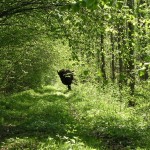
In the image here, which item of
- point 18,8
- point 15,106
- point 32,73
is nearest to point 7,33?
point 18,8

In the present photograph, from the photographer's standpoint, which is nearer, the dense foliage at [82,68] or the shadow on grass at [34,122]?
the dense foliage at [82,68]

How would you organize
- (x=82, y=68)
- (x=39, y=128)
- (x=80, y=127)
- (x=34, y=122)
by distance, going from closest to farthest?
(x=82, y=68)
(x=39, y=128)
(x=80, y=127)
(x=34, y=122)

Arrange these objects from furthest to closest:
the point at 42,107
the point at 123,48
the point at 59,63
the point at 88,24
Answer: the point at 59,63 < the point at 42,107 < the point at 88,24 < the point at 123,48

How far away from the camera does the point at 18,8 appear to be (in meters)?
16.2

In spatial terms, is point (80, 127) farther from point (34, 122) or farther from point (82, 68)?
point (82, 68)

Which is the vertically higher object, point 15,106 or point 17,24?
point 17,24

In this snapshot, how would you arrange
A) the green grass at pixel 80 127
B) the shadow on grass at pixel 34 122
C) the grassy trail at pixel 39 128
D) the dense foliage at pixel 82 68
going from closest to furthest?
the dense foliage at pixel 82 68, the grassy trail at pixel 39 128, the green grass at pixel 80 127, the shadow on grass at pixel 34 122

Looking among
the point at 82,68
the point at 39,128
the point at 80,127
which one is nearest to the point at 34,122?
the point at 39,128

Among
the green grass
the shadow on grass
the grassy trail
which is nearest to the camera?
the grassy trail

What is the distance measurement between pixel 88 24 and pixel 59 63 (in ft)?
101

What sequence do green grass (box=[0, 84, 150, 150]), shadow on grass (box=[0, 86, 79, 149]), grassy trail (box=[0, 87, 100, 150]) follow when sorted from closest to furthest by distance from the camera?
grassy trail (box=[0, 87, 100, 150]) < green grass (box=[0, 84, 150, 150]) < shadow on grass (box=[0, 86, 79, 149])

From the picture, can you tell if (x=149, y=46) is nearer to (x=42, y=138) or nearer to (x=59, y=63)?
(x=42, y=138)

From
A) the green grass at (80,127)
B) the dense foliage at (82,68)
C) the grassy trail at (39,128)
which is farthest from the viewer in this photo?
the green grass at (80,127)

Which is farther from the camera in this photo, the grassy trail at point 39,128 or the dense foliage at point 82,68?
the grassy trail at point 39,128
